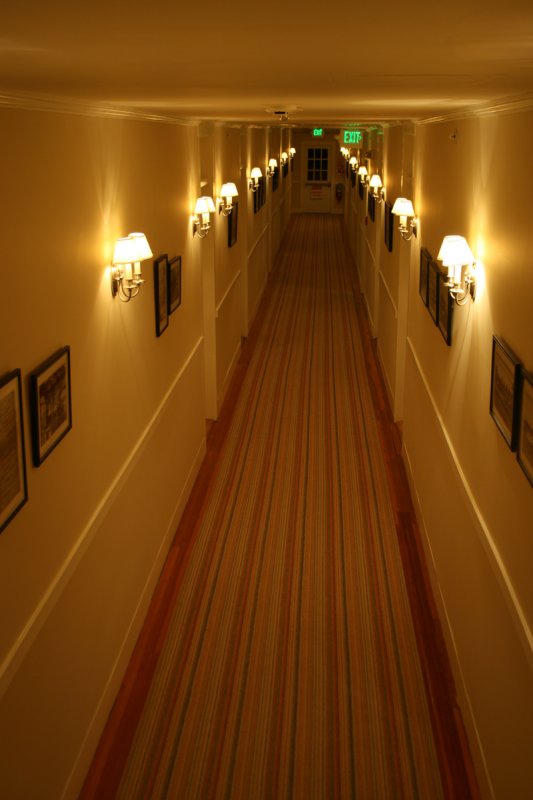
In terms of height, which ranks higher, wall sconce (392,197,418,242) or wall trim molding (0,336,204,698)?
wall sconce (392,197,418,242)

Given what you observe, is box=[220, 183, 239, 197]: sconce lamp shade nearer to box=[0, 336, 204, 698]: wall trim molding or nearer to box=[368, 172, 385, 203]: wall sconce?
box=[368, 172, 385, 203]: wall sconce

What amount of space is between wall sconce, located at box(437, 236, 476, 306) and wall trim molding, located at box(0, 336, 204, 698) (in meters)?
1.95

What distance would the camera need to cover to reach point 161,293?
4.79 m

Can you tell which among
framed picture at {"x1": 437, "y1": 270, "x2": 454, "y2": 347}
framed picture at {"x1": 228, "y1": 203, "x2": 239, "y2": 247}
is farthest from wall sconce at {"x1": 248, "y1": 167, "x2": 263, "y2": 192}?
framed picture at {"x1": 437, "y1": 270, "x2": 454, "y2": 347}

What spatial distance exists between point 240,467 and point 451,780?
3.46 metres

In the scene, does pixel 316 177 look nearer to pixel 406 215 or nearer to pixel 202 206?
pixel 406 215

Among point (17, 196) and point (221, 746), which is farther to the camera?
point (221, 746)

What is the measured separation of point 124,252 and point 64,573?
153 centimetres

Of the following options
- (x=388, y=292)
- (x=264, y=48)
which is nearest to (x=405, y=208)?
(x=388, y=292)

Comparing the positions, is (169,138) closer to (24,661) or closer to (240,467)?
(240,467)

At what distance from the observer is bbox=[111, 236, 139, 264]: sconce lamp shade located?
3.62 meters

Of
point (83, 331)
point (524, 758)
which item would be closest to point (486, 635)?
point (524, 758)

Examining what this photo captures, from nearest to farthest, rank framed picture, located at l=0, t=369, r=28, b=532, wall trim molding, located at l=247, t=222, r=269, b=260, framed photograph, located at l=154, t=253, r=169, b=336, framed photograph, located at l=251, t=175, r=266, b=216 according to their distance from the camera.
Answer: framed picture, located at l=0, t=369, r=28, b=532 < framed photograph, located at l=154, t=253, r=169, b=336 < wall trim molding, located at l=247, t=222, r=269, b=260 < framed photograph, located at l=251, t=175, r=266, b=216

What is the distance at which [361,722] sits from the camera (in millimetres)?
3773
